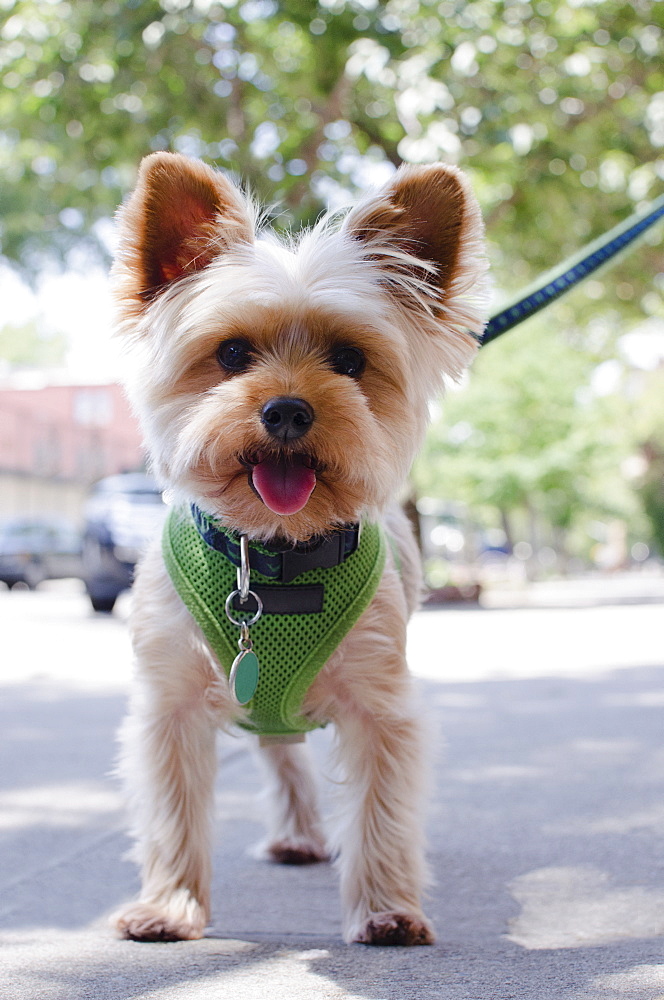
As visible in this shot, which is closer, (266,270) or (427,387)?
(266,270)

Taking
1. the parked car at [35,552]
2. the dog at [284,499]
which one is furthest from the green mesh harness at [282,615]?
the parked car at [35,552]

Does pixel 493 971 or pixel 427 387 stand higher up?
pixel 427 387

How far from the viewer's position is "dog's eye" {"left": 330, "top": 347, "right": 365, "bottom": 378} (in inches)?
108

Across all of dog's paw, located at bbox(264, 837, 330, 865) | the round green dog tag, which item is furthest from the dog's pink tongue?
dog's paw, located at bbox(264, 837, 330, 865)

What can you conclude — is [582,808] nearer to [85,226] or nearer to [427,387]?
[427,387]

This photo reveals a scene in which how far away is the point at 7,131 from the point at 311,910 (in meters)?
13.5

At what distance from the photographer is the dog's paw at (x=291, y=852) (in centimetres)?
370

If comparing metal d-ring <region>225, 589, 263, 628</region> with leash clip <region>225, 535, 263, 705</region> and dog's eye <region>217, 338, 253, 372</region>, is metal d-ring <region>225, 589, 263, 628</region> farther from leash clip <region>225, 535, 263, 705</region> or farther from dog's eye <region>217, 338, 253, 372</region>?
dog's eye <region>217, 338, 253, 372</region>

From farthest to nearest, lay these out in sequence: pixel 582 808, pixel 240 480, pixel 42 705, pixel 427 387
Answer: pixel 42 705 < pixel 582 808 < pixel 427 387 < pixel 240 480

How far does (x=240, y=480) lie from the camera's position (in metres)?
2.67

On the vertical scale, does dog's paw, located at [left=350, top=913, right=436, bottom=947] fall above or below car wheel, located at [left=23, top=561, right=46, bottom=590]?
above

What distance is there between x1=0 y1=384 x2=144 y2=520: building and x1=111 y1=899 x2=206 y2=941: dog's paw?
38.5 m

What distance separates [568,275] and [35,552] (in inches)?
1027

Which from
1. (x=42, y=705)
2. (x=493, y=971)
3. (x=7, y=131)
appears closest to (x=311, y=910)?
(x=493, y=971)
